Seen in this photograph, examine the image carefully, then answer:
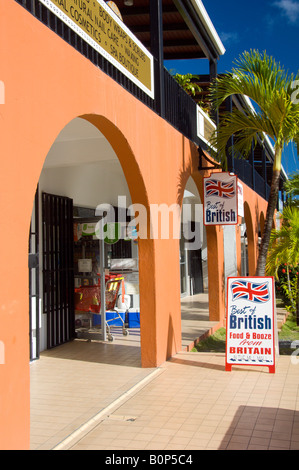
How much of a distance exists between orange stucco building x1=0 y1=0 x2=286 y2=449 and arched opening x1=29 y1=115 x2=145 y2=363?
602mm

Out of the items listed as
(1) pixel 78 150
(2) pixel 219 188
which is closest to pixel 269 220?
(2) pixel 219 188

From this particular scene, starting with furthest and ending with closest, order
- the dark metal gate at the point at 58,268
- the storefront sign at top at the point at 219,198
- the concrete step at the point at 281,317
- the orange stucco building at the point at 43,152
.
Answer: the concrete step at the point at 281,317 < the storefront sign at top at the point at 219,198 < the dark metal gate at the point at 58,268 < the orange stucco building at the point at 43,152

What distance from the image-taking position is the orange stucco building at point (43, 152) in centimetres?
A: 396

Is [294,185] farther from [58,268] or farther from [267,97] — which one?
[58,268]

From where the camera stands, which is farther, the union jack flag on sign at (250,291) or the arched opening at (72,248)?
the arched opening at (72,248)

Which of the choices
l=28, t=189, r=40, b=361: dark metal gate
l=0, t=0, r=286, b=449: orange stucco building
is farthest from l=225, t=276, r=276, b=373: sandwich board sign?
l=28, t=189, r=40, b=361: dark metal gate

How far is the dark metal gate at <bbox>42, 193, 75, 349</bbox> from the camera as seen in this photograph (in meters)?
9.26

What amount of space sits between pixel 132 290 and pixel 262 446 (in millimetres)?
8755

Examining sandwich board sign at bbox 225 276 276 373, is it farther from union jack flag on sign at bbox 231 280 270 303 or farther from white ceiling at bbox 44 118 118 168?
white ceiling at bbox 44 118 118 168

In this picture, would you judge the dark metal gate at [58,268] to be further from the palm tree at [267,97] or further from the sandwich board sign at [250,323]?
the palm tree at [267,97]

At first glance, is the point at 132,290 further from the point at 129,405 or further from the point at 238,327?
the point at 129,405

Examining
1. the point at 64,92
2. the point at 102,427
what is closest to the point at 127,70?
the point at 64,92

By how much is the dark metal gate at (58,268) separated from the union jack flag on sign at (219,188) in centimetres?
286

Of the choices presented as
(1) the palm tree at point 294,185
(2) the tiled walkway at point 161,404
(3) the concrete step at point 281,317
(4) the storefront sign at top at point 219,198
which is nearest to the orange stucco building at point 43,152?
(2) the tiled walkway at point 161,404
